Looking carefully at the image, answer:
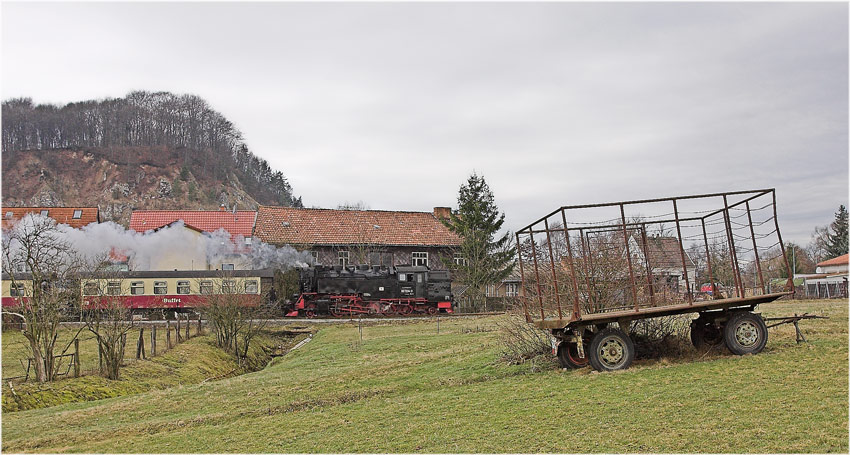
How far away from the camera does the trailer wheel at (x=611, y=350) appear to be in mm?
11367

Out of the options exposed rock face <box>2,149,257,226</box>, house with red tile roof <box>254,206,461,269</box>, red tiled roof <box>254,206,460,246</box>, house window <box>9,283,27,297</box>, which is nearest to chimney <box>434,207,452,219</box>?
red tiled roof <box>254,206,460,246</box>

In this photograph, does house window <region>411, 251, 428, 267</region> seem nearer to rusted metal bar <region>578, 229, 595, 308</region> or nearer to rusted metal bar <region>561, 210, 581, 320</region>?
rusted metal bar <region>578, 229, 595, 308</region>

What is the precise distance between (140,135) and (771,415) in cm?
13567

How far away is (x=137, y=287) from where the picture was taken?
4062 centimetres

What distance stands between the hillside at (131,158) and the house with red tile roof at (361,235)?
67.6m

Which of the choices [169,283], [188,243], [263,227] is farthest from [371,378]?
[263,227]

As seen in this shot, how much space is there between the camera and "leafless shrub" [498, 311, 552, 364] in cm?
1327

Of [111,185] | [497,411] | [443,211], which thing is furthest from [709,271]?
[111,185]

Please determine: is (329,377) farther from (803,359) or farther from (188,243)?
(188,243)

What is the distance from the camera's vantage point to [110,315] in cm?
2227

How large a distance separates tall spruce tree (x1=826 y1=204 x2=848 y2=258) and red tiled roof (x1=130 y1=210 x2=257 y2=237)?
2409 inches

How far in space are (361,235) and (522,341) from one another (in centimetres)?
4113

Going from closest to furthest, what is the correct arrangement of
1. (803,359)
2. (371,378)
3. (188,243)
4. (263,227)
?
(803,359), (371,378), (188,243), (263,227)

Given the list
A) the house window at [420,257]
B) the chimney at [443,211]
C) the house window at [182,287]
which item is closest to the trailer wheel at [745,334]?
the house window at [182,287]
